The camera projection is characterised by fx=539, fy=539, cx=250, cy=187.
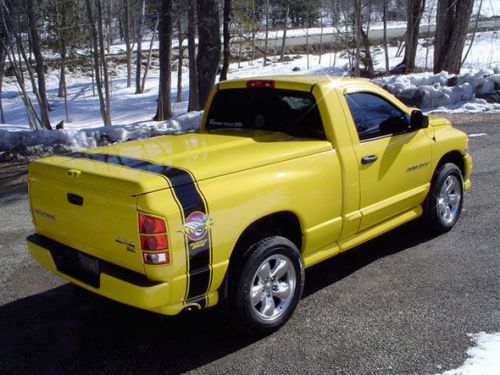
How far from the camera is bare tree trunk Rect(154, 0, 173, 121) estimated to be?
607 inches

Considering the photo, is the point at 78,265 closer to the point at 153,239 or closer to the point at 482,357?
the point at 153,239

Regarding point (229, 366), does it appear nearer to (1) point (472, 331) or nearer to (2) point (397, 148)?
(1) point (472, 331)

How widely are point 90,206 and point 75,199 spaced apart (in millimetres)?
169

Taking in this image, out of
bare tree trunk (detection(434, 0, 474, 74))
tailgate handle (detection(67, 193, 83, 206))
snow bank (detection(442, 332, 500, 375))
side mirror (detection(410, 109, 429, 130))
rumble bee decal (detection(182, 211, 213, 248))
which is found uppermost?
bare tree trunk (detection(434, 0, 474, 74))

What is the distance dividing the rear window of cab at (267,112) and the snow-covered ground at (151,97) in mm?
5605

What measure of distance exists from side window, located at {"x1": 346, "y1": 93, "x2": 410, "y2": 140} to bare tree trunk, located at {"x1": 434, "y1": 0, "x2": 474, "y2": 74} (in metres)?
13.3

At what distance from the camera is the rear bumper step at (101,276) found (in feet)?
10.5

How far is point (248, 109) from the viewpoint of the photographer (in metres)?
4.86

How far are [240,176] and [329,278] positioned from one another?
168 centimetres

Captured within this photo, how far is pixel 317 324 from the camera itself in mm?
3980

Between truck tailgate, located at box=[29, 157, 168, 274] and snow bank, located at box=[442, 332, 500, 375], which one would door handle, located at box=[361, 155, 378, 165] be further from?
truck tailgate, located at box=[29, 157, 168, 274]

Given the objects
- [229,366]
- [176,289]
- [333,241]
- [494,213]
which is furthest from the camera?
[494,213]

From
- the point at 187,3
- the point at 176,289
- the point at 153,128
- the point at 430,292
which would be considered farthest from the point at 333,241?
the point at 187,3

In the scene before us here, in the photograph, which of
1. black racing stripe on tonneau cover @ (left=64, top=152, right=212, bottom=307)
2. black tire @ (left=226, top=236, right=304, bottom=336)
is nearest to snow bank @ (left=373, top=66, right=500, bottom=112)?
black tire @ (left=226, top=236, right=304, bottom=336)
